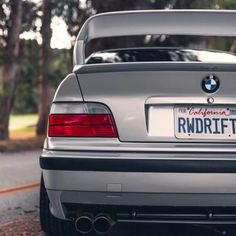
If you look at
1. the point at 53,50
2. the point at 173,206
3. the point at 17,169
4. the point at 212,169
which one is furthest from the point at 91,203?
the point at 53,50

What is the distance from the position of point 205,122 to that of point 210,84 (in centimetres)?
24

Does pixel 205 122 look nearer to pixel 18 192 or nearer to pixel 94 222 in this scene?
pixel 94 222

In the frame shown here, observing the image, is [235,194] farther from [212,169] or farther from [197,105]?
[197,105]

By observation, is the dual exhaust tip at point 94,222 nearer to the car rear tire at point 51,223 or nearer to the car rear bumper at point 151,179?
the car rear bumper at point 151,179

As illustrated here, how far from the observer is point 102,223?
3.46 metres

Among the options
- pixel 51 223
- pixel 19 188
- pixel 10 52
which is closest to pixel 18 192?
pixel 19 188

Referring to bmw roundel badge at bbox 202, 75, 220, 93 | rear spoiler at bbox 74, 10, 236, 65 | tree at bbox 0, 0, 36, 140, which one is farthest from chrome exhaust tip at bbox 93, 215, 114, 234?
tree at bbox 0, 0, 36, 140

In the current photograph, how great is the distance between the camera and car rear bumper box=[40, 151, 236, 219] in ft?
10.7

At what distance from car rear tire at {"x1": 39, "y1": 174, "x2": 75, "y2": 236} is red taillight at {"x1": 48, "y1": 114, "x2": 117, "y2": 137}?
74cm

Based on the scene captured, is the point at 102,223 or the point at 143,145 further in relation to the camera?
the point at 102,223

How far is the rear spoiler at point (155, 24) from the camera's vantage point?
4.30 m

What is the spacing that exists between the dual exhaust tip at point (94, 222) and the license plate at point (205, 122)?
0.69 meters

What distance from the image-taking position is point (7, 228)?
4.52 meters

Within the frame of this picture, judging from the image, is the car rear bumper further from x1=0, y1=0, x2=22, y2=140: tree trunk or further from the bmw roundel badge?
x1=0, y1=0, x2=22, y2=140: tree trunk
